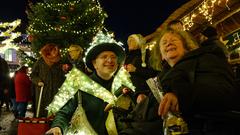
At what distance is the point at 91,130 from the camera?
130 inches

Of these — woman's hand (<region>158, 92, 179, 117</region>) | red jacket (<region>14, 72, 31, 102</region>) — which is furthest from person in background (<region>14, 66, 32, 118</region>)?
woman's hand (<region>158, 92, 179, 117</region>)

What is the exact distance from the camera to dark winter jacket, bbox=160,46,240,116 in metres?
2.11

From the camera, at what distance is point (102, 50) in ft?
12.6

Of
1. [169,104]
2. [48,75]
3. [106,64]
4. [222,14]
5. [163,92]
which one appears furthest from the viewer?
[222,14]

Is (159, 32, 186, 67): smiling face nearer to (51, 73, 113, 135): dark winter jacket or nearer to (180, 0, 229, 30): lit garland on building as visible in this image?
(51, 73, 113, 135): dark winter jacket

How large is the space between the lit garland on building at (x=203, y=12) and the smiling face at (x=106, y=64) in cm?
690

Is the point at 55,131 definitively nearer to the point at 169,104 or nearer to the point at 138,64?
the point at 169,104

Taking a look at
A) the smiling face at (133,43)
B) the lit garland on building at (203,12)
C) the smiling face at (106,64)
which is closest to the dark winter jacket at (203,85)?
the smiling face at (106,64)

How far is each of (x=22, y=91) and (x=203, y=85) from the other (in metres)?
9.78

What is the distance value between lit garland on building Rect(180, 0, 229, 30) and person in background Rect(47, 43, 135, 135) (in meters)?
6.93

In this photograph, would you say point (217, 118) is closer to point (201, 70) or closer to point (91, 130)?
point (201, 70)

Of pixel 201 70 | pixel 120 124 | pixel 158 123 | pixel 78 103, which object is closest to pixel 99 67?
pixel 78 103

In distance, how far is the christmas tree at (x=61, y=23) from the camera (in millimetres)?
14938

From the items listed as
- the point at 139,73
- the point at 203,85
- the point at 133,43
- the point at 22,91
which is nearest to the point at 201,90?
the point at 203,85
